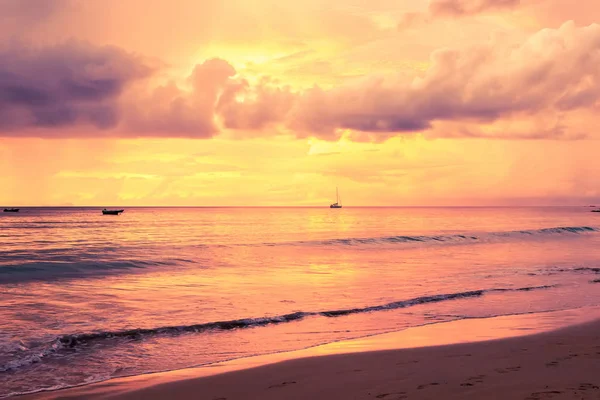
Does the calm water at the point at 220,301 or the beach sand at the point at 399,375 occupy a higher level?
the beach sand at the point at 399,375

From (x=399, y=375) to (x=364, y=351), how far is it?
238 centimetres

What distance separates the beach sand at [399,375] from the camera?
8969 mm

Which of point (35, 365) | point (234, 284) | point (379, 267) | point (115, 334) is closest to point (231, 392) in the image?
point (35, 365)

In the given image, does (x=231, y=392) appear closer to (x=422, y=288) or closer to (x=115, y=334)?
(x=115, y=334)

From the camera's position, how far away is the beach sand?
29.4 feet

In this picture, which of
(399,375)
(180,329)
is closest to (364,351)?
(399,375)

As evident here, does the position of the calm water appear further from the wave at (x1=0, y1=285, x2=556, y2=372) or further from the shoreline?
the shoreline

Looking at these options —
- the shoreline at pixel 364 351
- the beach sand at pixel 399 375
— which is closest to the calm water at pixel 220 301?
the shoreline at pixel 364 351

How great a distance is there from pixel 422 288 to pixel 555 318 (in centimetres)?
797

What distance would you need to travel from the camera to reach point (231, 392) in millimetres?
9422

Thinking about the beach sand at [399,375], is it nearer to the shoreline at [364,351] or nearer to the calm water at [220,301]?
the shoreline at [364,351]

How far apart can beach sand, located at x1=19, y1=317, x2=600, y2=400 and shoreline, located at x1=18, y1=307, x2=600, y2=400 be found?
23mm

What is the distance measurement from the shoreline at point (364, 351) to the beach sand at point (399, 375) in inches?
0.9

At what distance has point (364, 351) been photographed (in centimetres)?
1247
